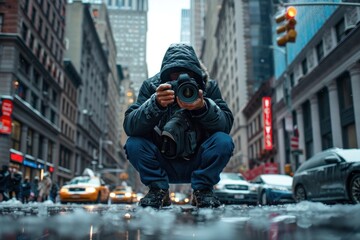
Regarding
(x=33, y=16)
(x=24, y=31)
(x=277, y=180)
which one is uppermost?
(x=33, y=16)

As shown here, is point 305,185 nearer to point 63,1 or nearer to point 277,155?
point 277,155

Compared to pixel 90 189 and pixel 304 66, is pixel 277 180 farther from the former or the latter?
pixel 304 66

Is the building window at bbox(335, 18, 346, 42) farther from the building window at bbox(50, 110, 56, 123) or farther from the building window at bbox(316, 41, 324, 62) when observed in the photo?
the building window at bbox(50, 110, 56, 123)

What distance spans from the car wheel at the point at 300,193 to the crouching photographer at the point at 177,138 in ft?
28.2

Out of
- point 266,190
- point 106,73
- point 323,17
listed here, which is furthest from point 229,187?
point 106,73

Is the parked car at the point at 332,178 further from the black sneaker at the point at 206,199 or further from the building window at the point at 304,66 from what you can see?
the building window at the point at 304,66

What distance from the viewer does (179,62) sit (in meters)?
3.44

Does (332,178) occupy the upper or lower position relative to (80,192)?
upper

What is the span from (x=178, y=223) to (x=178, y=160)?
6.58ft

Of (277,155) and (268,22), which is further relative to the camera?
(268,22)

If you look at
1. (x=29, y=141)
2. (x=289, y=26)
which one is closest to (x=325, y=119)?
(x=289, y=26)

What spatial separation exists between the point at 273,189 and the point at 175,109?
11.3 meters

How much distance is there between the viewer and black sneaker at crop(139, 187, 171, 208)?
310 cm

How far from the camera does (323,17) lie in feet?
84.4
